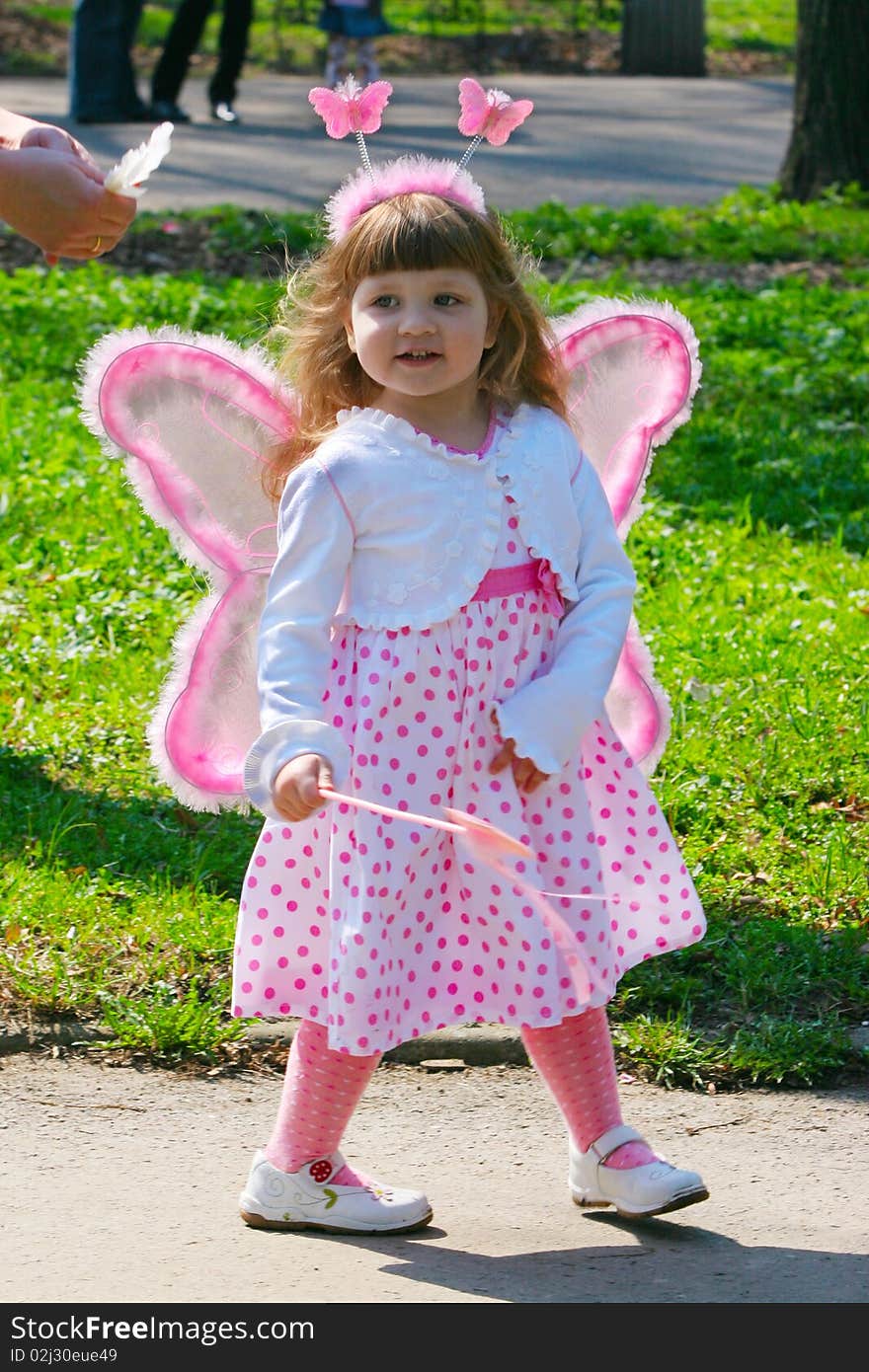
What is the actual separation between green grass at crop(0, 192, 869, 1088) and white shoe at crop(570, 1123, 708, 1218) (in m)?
0.45

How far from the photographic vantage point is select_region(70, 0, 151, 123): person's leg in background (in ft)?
40.2

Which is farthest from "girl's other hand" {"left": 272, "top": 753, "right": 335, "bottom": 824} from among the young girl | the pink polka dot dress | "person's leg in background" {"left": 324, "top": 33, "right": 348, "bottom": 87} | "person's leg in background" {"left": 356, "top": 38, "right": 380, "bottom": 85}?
"person's leg in background" {"left": 324, "top": 33, "right": 348, "bottom": 87}

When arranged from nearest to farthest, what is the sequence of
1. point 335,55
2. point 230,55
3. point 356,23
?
point 230,55 → point 356,23 → point 335,55

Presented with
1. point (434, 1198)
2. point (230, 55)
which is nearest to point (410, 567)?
point (434, 1198)

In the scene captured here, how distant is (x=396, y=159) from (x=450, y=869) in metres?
1.08

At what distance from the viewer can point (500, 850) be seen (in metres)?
2.68

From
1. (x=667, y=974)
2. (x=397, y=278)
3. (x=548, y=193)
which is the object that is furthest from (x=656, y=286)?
(x=397, y=278)

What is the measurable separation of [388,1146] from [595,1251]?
478 mm

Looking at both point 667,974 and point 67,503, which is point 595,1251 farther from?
point 67,503

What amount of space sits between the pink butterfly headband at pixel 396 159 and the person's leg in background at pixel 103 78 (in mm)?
9661

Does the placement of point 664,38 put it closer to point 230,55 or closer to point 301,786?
point 230,55

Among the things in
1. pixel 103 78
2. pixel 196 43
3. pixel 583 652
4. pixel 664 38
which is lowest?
pixel 583 652

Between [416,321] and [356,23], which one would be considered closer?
[416,321]

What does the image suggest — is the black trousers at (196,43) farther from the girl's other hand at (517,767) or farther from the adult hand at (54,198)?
the girl's other hand at (517,767)
